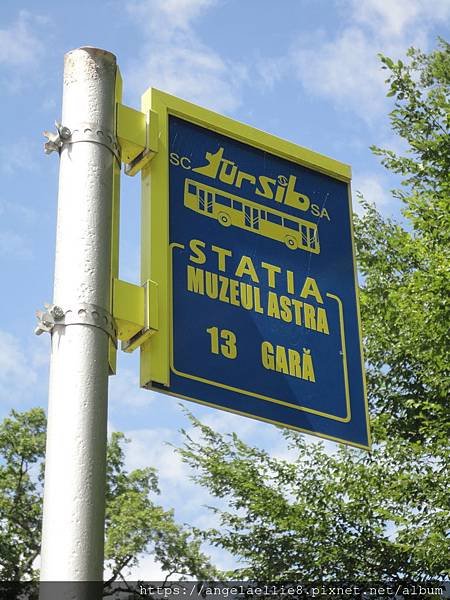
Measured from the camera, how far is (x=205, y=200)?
4746 mm

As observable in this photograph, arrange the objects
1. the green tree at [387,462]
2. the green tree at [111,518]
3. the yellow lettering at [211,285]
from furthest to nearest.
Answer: the green tree at [111,518] < the green tree at [387,462] < the yellow lettering at [211,285]

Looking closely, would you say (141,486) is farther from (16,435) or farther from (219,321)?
(219,321)

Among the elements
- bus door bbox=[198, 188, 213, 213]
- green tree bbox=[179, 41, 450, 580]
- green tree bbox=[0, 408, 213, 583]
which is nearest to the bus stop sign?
bus door bbox=[198, 188, 213, 213]

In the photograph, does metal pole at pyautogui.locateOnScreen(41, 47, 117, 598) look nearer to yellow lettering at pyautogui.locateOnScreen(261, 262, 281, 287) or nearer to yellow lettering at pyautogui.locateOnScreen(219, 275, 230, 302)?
yellow lettering at pyautogui.locateOnScreen(219, 275, 230, 302)

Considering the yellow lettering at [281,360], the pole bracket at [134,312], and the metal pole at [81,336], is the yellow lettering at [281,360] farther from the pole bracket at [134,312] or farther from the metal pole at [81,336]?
the metal pole at [81,336]

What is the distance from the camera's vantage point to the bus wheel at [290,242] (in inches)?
196

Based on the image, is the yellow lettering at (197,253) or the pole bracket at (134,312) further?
A: the yellow lettering at (197,253)

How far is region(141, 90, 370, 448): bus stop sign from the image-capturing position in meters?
4.38

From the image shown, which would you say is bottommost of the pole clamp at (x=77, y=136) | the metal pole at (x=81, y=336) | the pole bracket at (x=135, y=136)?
the metal pole at (x=81, y=336)

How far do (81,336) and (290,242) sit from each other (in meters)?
1.56

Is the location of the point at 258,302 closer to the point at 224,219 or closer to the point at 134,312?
the point at 224,219

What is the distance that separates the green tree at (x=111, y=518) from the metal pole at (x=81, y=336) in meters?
29.3

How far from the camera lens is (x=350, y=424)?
4.80m

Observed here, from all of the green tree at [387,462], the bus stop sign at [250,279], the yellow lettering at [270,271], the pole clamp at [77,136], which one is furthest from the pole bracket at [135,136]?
the green tree at [387,462]
